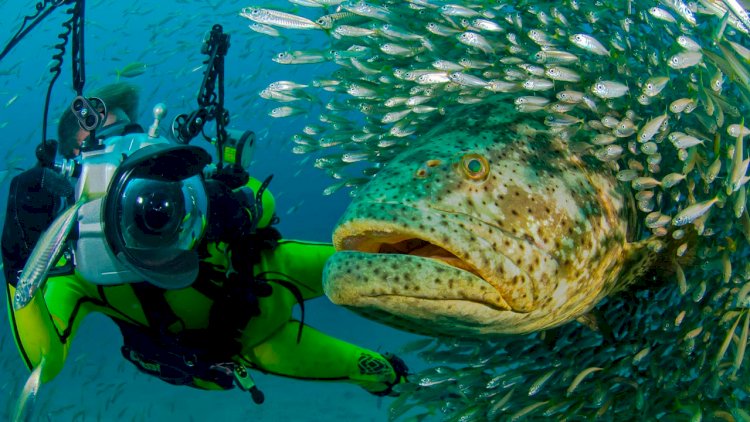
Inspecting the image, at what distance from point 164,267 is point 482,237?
5.77 feet

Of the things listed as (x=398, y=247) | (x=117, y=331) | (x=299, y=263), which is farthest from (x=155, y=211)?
(x=117, y=331)

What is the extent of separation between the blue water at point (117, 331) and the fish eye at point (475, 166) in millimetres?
3531

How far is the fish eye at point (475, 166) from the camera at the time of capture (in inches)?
106

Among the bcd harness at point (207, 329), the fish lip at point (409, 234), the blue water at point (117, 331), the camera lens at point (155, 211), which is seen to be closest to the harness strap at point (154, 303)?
A: the bcd harness at point (207, 329)

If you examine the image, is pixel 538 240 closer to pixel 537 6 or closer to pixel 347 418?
pixel 537 6

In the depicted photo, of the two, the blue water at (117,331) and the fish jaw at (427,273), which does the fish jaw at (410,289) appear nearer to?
the fish jaw at (427,273)

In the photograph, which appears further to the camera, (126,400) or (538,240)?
(126,400)

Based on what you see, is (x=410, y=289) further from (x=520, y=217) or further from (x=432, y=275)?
(x=520, y=217)

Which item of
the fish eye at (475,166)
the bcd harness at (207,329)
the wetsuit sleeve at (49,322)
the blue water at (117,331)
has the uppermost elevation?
the fish eye at (475,166)

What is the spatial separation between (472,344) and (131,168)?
2.85 metres

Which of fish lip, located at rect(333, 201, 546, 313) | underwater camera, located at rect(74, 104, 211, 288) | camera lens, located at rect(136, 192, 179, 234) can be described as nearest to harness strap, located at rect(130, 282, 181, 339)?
underwater camera, located at rect(74, 104, 211, 288)

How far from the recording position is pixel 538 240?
2713mm

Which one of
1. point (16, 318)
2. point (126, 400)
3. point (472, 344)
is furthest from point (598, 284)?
point (126, 400)

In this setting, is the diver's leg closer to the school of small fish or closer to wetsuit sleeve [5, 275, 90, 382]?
the school of small fish
